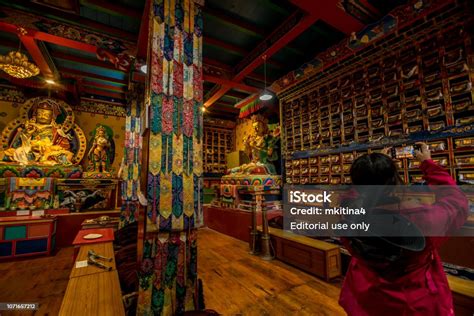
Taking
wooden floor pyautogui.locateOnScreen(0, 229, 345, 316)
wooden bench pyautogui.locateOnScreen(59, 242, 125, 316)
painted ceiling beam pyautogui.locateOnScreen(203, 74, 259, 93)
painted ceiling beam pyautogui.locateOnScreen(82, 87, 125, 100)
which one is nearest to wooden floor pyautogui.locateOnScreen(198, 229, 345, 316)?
wooden floor pyautogui.locateOnScreen(0, 229, 345, 316)

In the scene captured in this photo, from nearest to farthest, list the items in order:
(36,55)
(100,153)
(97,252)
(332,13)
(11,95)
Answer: (97,252) → (332,13) → (36,55) → (11,95) → (100,153)

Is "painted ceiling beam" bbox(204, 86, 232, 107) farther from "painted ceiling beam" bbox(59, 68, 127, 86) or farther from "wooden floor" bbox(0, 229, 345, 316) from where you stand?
"wooden floor" bbox(0, 229, 345, 316)

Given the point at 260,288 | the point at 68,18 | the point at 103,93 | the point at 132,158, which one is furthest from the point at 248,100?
the point at 260,288

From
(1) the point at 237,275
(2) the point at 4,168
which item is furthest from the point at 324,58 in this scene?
(2) the point at 4,168

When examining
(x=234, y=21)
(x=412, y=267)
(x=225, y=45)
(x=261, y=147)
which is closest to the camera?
(x=412, y=267)

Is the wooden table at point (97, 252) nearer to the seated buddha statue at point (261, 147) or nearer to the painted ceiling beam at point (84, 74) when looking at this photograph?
the seated buddha statue at point (261, 147)

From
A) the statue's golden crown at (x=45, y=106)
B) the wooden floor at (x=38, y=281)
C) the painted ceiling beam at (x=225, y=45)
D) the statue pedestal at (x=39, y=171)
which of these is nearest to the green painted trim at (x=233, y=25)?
the painted ceiling beam at (x=225, y=45)

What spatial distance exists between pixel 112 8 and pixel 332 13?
11.5ft

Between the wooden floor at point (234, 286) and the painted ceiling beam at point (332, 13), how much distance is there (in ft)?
12.6

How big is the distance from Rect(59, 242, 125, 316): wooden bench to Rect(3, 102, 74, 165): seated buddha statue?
16.9ft

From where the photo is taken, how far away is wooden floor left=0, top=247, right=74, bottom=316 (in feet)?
7.86

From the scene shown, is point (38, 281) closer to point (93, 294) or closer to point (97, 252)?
point (97, 252)

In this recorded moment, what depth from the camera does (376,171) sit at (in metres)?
0.92

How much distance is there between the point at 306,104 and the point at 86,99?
690 cm
